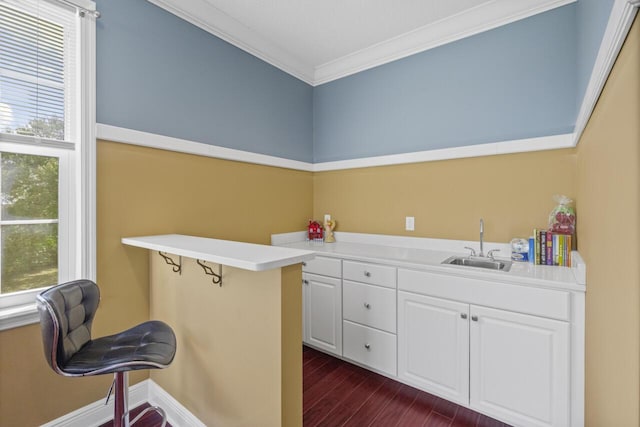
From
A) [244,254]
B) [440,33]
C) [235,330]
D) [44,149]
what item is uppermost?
[440,33]

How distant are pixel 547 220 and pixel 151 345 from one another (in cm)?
248

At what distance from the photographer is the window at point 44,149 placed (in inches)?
58.5

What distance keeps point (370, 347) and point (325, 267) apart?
0.68m

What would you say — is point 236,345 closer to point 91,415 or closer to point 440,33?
point 91,415

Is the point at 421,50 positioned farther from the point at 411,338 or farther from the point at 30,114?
the point at 30,114

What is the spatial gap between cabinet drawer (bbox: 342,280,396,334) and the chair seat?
1274 mm

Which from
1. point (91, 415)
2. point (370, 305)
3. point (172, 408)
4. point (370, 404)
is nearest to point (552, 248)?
point (370, 305)

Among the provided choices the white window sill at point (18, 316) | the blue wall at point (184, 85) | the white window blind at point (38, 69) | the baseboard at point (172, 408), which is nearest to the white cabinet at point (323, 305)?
the baseboard at point (172, 408)

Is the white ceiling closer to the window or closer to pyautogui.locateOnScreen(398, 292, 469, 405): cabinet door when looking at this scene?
the window

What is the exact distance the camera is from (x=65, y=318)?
1206mm

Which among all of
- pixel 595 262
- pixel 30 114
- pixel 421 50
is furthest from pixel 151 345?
pixel 421 50

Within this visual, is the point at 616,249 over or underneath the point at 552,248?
over

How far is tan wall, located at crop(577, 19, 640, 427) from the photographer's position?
714 millimetres

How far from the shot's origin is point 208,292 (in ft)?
5.06
